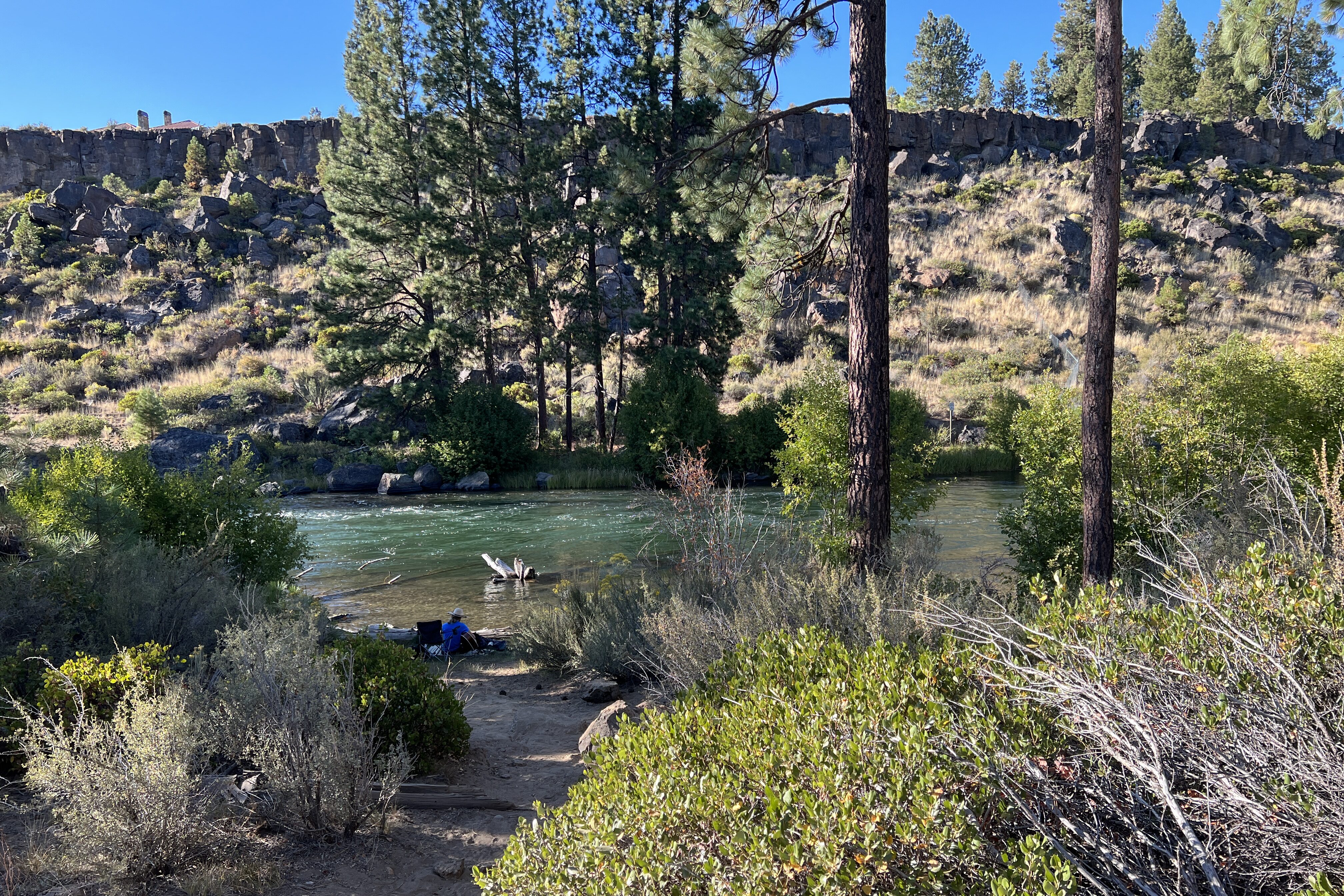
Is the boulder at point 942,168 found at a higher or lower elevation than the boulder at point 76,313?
higher

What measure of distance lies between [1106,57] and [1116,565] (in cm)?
479

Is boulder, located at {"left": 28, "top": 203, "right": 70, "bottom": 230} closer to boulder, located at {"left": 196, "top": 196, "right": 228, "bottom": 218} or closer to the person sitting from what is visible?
boulder, located at {"left": 196, "top": 196, "right": 228, "bottom": 218}

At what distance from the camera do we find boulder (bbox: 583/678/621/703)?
646cm

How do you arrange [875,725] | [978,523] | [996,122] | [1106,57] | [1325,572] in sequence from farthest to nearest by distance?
[996,122] → [978,523] → [1106,57] → [1325,572] → [875,725]

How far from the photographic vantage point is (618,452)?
24234mm

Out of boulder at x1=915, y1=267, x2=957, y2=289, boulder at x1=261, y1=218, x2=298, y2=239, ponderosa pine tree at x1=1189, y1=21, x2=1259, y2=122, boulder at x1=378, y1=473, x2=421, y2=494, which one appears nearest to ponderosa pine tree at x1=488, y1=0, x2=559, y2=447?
boulder at x1=378, y1=473, x2=421, y2=494

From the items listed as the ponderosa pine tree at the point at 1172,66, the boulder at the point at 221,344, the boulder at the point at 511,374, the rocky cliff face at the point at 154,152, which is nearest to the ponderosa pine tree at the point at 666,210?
the boulder at the point at 511,374

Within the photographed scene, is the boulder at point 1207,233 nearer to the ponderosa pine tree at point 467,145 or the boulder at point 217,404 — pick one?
the ponderosa pine tree at point 467,145

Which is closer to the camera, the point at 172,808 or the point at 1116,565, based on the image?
the point at 172,808

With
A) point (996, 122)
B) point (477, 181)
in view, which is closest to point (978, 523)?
point (477, 181)

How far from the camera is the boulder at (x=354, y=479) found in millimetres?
22406

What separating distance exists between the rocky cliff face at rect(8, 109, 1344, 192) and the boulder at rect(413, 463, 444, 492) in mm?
38159

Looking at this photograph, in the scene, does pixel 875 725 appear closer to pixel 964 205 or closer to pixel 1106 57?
pixel 1106 57

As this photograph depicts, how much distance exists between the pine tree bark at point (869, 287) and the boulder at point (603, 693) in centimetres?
245
